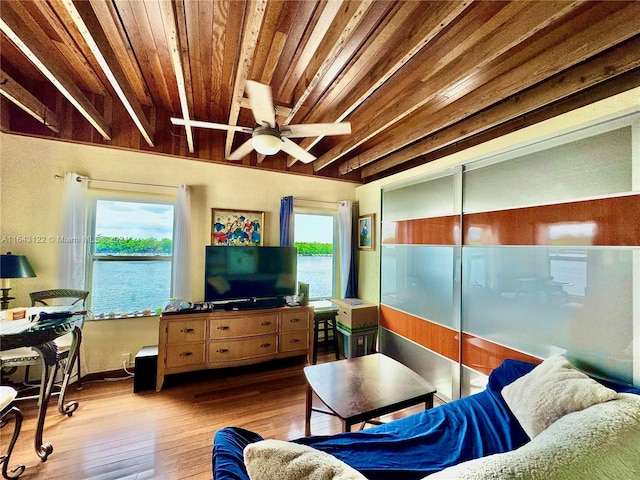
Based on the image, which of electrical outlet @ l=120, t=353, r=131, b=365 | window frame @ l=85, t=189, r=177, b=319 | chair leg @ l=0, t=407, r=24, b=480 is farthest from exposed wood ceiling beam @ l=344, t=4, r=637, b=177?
electrical outlet @ l=120, t=353, r=131, b=365

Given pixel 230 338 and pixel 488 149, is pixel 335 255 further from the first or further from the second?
pixel 488 149

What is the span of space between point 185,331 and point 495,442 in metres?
2.65

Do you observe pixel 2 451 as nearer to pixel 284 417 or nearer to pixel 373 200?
pixel 284 417

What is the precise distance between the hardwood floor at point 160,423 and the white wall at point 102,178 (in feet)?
1.55

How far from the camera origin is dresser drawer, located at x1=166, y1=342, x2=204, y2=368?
257 cm

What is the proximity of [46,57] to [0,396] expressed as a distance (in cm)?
203

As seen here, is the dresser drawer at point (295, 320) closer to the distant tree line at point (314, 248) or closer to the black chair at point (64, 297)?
the distant tree line at point (314, 248)

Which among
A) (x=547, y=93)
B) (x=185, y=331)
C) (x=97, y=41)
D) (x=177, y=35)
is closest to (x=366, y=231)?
(x=547, y=93)

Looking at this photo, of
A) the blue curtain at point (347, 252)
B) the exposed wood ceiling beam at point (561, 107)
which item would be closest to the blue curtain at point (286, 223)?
the blue curtain at point (347, 252)

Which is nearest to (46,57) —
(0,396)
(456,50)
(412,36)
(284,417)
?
(0,396)

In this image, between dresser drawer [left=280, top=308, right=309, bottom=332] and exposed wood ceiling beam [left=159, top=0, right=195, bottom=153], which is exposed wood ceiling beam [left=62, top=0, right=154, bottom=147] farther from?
dresser drawer [left=280, top=308, right=309, bottom=332]

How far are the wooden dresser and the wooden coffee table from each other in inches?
40.6

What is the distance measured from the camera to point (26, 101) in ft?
6.79

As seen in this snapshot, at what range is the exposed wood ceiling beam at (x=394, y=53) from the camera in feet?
4.14
